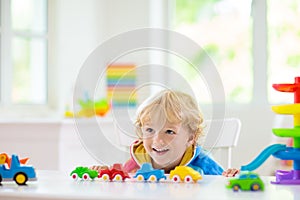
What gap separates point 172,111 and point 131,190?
223 millimetres

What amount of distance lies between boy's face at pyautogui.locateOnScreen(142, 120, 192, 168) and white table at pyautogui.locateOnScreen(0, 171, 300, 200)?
0.11 meters

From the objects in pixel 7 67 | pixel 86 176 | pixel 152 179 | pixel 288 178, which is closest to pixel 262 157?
pixel 288 178

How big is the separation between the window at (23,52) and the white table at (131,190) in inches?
78.1

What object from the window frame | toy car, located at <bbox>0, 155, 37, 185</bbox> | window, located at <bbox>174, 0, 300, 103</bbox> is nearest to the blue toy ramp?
toy car, located at <bbox>0, 155, 37, 185</bbox>

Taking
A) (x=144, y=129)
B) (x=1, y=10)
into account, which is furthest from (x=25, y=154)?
(x=144, y=129)

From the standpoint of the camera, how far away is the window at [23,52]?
107 inches

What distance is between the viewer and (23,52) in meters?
2.80

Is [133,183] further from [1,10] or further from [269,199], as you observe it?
[1,10]

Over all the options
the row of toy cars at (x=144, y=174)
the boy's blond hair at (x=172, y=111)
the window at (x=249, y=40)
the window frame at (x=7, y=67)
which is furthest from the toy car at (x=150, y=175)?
the window at (x=249, y=40)

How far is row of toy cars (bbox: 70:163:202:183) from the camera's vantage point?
81 cm

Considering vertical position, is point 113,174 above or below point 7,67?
below

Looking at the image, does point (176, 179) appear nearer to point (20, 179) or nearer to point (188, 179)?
point (188, 179)

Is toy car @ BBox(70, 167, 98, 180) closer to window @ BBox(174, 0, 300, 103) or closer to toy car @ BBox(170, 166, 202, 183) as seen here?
toy car @ BBox(170, 166, 202, 183)

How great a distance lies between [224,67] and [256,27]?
29 cm
